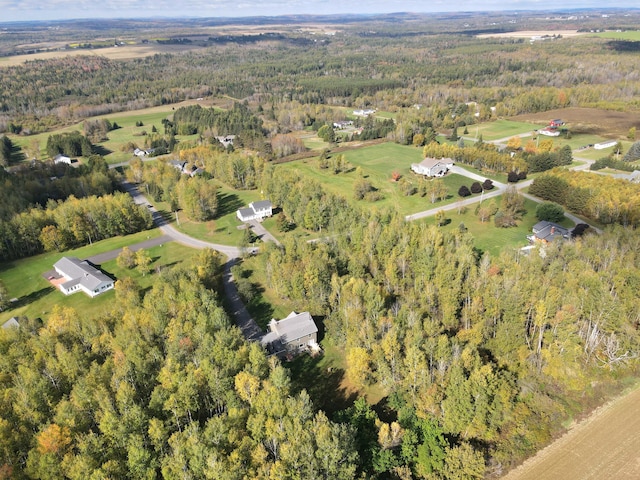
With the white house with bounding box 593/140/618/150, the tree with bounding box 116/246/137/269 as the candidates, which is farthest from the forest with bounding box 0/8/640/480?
the white house with bounding box 593/140/618/150

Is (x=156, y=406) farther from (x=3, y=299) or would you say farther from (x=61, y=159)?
(x=61, y=159)

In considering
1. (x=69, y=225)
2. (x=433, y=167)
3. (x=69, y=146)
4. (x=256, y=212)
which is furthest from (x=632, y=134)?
(x=69, y=146)

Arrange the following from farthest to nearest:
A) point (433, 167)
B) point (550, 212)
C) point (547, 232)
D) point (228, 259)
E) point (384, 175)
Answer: point (384, 175), point (433, 167), point (550, 212), point (547, 232), point (228, 259)

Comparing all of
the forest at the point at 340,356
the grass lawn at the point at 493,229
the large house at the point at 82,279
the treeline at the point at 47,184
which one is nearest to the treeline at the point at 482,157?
the grass lawn at the point at 493,229

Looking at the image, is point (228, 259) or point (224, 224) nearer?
point (228, 259)

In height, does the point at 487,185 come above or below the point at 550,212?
below

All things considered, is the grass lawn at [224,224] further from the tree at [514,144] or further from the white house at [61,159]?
the tree at [514,144]
